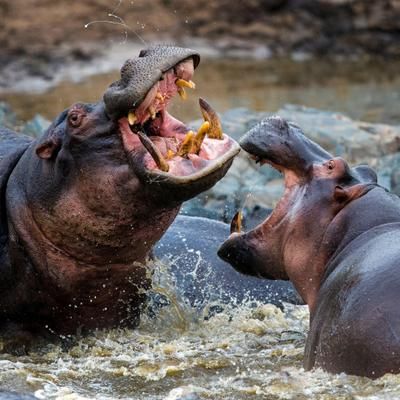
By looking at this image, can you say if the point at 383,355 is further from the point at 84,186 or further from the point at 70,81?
the point at 70,81

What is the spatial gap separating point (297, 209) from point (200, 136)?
0.56 m

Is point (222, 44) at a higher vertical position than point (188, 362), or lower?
lower

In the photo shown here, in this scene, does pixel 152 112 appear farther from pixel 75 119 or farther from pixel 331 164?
pixel 331 164

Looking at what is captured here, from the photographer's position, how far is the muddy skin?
6.34 m

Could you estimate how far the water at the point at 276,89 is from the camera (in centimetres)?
1688

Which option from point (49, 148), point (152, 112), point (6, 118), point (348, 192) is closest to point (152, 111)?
point (152, 112)

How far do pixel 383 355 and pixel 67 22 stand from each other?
1644 cm

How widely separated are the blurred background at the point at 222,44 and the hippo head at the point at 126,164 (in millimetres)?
11179

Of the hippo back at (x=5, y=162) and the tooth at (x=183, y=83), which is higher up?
the tooth at (x=183, y=83)

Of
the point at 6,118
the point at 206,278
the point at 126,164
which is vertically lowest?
the point at 6,118

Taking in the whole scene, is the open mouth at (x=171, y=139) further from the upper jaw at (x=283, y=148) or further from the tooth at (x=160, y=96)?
the upper jaw at (x=283, y=148)

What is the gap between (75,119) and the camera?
6.70 meters

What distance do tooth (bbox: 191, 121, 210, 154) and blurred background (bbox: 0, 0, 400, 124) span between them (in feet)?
38.3

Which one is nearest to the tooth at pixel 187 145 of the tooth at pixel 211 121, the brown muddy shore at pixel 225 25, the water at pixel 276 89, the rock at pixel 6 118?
the tooth at pixel 211 121
